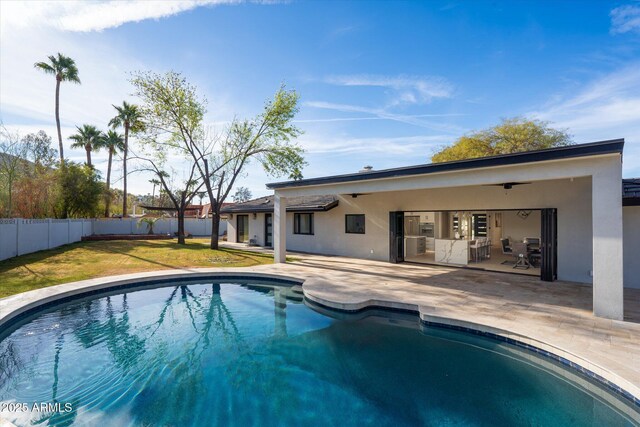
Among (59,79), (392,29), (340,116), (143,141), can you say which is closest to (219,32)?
(392,29)

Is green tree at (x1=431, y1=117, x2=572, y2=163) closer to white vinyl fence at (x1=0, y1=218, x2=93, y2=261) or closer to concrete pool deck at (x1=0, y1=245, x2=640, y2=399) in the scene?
concrete pool deck at (x1=0, y1=245, x2=640, y2=399)

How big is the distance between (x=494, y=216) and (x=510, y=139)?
11998mm

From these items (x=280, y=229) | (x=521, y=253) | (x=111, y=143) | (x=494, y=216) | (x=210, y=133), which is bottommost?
(x=521, y=253)

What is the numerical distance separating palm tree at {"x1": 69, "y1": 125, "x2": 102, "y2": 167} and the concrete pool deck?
86.6 ft

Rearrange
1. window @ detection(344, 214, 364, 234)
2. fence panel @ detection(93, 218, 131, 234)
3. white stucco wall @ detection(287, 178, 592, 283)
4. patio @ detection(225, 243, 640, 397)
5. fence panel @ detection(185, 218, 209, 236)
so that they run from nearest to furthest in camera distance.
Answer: patio @ detection(225, 243, 640, 397) < white stucco wall @ detection(287, 178, 592, 283) < window @ detection(344, 214, 364, 234) < fence panel @ detection(93, 218, 131, 234) < fence panel @ detection(185, 218, 209, 236)

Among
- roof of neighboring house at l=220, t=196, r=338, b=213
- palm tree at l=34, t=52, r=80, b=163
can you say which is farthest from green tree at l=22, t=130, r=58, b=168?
roof of neighboring house at l=220, t=196, r=338, b=213

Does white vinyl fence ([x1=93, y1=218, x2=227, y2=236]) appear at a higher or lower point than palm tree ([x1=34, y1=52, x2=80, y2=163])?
lower

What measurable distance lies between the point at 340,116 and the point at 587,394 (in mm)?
18409

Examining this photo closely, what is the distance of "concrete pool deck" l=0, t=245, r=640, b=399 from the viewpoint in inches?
203

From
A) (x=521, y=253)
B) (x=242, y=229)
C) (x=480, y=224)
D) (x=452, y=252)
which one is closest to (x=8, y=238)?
(x=242, y=229)

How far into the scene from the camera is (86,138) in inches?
1192

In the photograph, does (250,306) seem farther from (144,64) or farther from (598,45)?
(598,45)

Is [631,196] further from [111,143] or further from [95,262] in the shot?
[111,143]

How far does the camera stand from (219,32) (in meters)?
13.0
